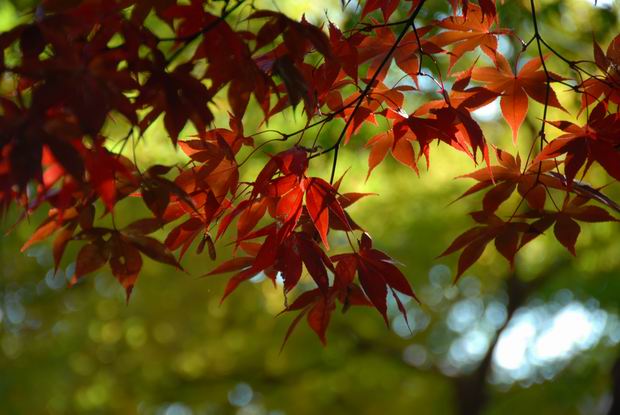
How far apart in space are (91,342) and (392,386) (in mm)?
2325

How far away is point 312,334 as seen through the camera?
525 centimetres

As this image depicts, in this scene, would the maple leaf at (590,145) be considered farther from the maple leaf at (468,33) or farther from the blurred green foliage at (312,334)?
the blurred green foliage at (312,334)

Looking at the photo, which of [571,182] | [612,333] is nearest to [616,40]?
[571,182]

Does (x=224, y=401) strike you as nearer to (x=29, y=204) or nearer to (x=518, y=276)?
(x=518, y=276)

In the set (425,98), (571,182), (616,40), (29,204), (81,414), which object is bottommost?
(29,204)

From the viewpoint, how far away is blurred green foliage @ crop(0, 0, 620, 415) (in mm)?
4426

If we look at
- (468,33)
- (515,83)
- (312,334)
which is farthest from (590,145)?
(312,334)

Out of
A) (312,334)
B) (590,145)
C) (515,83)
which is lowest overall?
(590,145)

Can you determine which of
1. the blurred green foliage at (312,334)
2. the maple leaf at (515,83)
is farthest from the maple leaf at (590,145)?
the blurred green foliage at (312,334)

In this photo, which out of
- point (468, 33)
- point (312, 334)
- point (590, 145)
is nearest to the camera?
point (590, 145)

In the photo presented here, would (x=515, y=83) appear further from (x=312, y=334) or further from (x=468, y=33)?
(x=312, y=334)

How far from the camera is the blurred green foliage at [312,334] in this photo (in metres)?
4.43

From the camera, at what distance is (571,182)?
1036 mm

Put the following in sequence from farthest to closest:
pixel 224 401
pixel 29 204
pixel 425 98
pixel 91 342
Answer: pixel 224 401 < pixel 91 342 < pixel 425 98 < pixel 29 204
